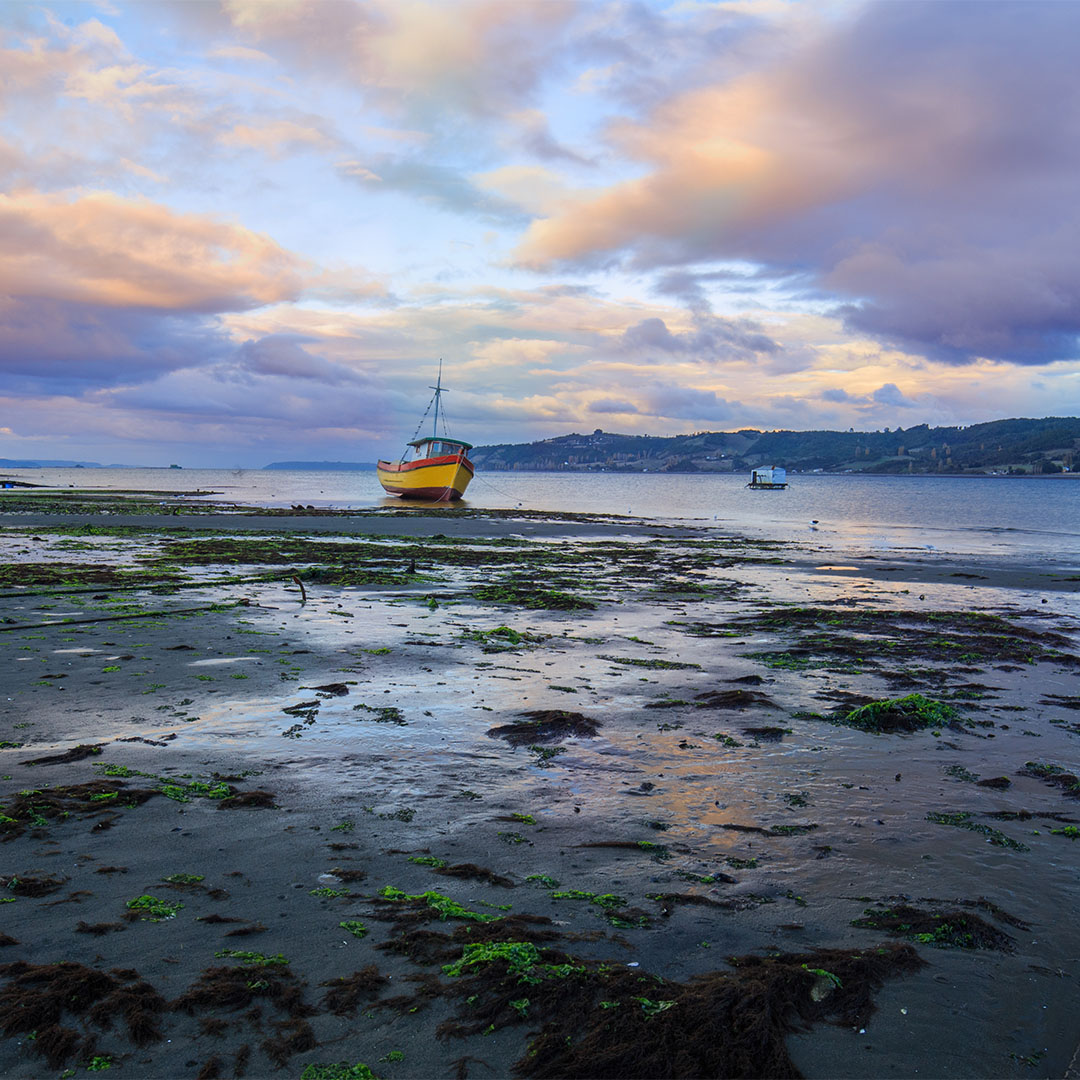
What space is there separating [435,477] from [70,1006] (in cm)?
6307

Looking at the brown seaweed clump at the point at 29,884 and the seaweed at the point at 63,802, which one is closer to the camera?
the brown seaweed clump at the point at 29,884

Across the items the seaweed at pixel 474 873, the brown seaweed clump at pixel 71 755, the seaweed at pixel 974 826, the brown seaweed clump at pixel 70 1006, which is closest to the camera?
the brown seaweed clump at pixel 70 1006

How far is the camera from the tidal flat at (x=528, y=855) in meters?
3.38

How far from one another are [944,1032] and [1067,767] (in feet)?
15.6

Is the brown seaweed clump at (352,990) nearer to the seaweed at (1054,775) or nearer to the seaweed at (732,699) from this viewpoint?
the seaweed at (732,699)

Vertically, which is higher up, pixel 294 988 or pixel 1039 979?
pixel 294 988

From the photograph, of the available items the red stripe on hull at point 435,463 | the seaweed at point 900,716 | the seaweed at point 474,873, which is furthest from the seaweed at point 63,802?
the red stripe on hull at point 435,463

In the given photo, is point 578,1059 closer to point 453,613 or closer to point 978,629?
point 453,613

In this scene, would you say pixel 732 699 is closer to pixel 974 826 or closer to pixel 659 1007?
pixel 974 826

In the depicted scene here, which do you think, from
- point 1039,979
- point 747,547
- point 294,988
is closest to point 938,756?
point 1039,979

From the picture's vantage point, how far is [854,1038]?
137 inches

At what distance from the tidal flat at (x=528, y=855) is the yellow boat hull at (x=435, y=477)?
52.5 metres

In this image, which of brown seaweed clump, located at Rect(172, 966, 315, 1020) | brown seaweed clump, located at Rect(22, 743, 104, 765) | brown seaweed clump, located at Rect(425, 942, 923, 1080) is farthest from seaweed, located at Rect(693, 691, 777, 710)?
brown seaweed clump, located at Rect(22, 743, 104, 765)

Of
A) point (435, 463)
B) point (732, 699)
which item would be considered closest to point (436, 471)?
point (435, 463)
